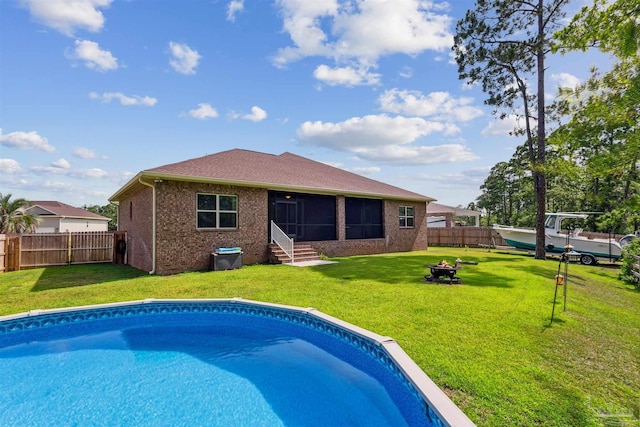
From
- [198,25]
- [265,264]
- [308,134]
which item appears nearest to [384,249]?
[265,264]

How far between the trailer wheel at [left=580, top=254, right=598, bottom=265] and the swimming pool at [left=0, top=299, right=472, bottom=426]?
58.5 ft

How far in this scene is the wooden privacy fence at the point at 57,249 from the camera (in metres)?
12.4

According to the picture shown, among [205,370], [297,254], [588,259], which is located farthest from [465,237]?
[205,370]

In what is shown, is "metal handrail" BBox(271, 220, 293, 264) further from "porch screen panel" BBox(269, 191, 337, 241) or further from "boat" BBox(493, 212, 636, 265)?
"boat" BBox(493, 212, 636, 265)

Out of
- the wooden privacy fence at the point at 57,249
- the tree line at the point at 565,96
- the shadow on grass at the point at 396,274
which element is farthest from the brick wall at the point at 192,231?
the tree line at the point at 565,96

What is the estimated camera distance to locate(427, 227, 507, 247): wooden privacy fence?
2484 centimetres

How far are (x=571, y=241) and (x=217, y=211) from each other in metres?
18.4

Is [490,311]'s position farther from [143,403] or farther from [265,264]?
[265,264]

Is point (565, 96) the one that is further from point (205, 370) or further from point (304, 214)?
point (205, 370)

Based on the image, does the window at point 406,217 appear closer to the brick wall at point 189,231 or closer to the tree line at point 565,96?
the brick wall at point 189,231

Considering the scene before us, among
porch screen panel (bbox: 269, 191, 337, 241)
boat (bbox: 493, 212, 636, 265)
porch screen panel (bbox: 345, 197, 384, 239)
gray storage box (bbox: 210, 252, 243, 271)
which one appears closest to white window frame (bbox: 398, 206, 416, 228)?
porch screen panel (bbox: 345, 197, 384, 239)

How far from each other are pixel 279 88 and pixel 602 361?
15.6 m

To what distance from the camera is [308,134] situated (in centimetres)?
2423

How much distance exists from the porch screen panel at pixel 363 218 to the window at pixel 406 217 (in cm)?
198
